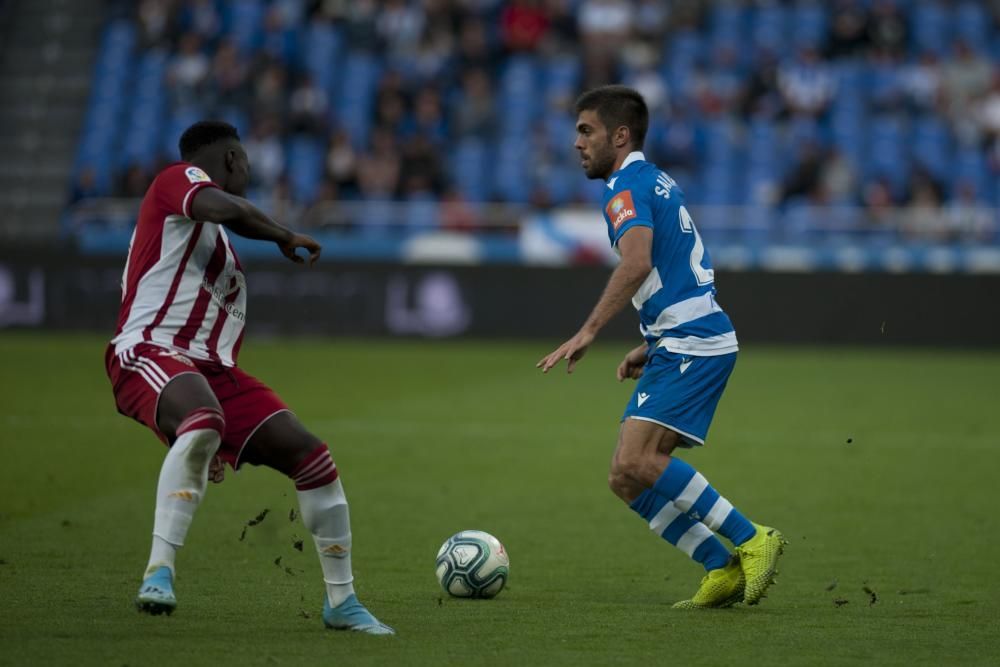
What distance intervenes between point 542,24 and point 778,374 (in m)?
10.7

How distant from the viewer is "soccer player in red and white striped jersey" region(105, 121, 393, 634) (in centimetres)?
579

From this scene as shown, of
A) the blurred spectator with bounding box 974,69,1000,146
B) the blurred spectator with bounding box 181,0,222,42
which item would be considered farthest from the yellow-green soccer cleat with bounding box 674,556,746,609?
the blurred spectator with bounding box 181,0,222,42

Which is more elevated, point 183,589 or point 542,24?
point 542,24

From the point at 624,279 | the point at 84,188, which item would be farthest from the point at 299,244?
the point at 84,188

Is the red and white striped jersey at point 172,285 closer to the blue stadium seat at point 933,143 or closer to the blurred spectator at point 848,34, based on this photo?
the blue stadium seat at point 933,143

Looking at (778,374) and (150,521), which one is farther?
(778,374)

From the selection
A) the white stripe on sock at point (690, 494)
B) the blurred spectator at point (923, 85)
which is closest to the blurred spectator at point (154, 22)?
the blurred spectator at point (923, 85)

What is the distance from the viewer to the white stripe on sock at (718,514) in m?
6.60

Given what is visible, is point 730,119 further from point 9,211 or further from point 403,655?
point 403,655

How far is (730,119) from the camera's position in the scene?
2559 centimetres

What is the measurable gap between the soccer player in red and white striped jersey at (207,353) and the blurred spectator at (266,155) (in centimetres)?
1889

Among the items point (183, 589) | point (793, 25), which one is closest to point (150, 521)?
point (183, 589)

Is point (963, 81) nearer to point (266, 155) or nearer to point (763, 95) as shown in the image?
point (763, 95)

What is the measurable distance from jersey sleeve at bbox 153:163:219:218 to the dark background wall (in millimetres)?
16153
